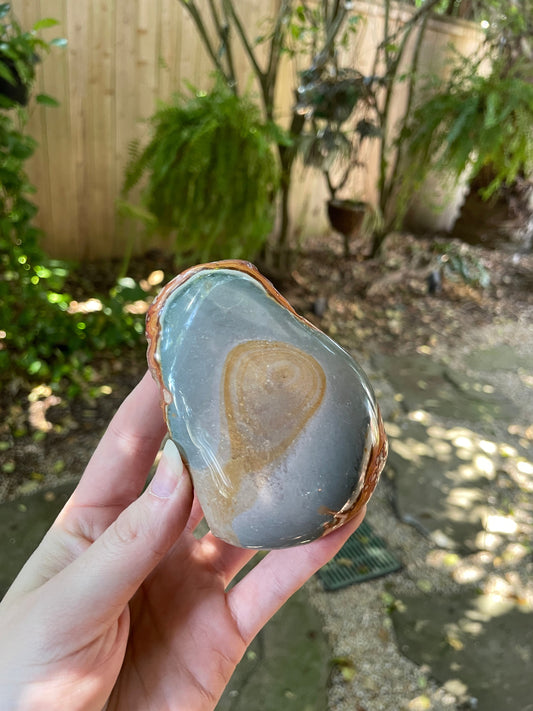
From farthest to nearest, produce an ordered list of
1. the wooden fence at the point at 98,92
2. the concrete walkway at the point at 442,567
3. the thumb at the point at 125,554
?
1. the wooden fence at the point at 98,92
2. the concrete walkway at the point at 442,567
3. the thumb at the point at 125,554

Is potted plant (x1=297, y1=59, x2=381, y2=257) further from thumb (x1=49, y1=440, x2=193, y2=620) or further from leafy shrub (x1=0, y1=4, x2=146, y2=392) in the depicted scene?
thumb (x1=49, y1=440, x2=193, y2=620)

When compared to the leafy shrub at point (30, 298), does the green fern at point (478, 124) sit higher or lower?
higher

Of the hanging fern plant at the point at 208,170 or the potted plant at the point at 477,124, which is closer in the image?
the hanging fern plant at the point at 208,170

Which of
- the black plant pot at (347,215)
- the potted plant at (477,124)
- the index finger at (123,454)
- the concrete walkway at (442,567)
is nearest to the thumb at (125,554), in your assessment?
the index finger at (123,454)

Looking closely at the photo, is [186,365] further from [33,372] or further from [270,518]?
[33,372]

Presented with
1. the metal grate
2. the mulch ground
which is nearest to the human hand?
the metal grate

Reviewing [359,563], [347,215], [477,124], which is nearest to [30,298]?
[359,563]

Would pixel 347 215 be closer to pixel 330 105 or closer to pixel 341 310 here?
pixel 341 310

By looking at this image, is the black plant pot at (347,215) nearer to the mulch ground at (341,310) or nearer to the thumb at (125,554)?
the mulch ground at (341,310)
